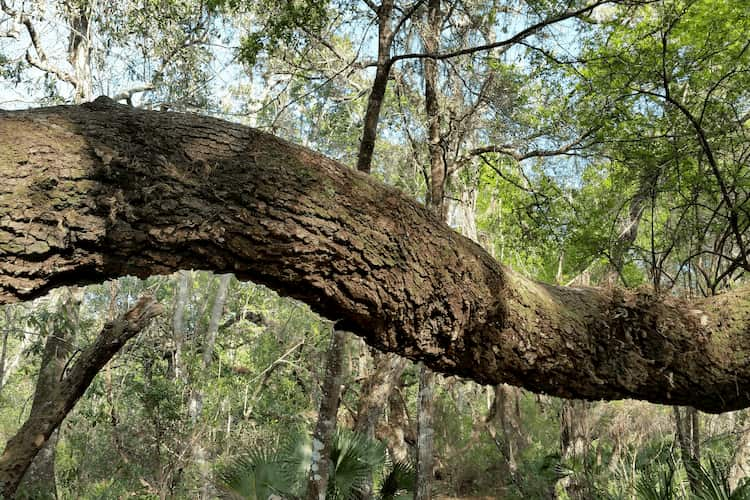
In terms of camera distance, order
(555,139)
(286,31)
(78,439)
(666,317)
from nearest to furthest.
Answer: (666,317)
(286,31)
(555,139)
(78,439)

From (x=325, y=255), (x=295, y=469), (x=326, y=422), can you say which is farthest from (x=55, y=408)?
(x=325, y=255)

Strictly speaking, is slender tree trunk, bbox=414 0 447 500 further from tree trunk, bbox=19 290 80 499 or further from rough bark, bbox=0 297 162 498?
tree trunk, bbox=19 290 80 499

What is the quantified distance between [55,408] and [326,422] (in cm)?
219

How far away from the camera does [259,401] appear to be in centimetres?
1197

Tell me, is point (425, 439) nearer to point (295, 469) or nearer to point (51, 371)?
point (295, 469)

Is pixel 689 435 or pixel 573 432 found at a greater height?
pixel 689 435

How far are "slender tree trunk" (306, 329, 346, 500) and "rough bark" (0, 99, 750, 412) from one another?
307 cm

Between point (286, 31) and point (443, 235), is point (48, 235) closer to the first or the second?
point (443, 235)

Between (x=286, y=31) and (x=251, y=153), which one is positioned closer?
(x=251, y=153)

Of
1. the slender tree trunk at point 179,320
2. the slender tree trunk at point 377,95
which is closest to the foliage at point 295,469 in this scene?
the slender tree trunk at point 377,95

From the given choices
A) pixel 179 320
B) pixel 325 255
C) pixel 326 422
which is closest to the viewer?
pixel 325 255

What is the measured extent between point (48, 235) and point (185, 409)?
25.6 feet

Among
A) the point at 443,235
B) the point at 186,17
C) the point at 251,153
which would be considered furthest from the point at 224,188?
the point at 186,17

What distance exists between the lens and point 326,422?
513 cm
